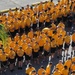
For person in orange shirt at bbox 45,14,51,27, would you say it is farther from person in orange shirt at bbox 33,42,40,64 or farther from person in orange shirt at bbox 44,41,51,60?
person in orange shirt at bbox 33,42,40,64

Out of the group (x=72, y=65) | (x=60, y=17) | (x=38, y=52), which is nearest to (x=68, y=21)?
(x=60, y=17)

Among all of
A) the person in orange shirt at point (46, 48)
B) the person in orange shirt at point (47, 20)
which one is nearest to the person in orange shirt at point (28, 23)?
the person in orange shirt at point (47, 20)

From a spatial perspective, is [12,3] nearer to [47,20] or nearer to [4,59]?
[47,20]

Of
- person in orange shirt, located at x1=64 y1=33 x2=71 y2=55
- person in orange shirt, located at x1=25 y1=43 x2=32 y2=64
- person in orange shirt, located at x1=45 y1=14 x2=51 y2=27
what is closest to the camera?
person in orange shirt, located at x1=25 y1=43 x2=32 y2=64

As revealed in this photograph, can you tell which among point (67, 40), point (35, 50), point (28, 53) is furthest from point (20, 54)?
point (67, 40)

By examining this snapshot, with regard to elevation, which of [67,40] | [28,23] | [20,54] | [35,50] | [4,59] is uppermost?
[28,23]

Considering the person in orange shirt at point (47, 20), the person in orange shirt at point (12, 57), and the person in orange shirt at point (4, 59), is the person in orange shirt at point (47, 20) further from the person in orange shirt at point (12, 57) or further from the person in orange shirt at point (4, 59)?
the person in orange shirt at point (4, 59)

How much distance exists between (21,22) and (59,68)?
4885 millimetres

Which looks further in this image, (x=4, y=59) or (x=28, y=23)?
(x=28, y=23)

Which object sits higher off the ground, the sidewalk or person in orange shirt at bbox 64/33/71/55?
the sidewalk

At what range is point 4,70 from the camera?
13375 millimetres

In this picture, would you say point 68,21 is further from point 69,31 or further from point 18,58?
point 18,58

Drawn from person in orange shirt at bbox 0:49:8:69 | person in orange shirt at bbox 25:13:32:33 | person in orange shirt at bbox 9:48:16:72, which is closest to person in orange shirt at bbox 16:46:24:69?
person in orange shirt at bbox 9:48:16:72

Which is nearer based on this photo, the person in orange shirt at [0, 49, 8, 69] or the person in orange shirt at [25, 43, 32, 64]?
the person in orange shirt at [0, 49, 8, 69]
